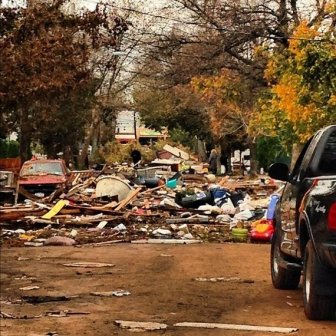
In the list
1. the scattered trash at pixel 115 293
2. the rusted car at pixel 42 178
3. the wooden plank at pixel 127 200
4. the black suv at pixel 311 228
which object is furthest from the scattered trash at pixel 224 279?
the rusted car at pixel 42 178

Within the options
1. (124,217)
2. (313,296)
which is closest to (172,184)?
(124,217)

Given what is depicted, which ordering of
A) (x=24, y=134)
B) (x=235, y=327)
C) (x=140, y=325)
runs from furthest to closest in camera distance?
1. (x=24, y=134)
2. (x=140, y=325)
3. (x=235, y=327)

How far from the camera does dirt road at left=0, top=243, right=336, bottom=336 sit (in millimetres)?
8820

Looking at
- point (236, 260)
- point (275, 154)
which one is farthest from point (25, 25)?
point (275, 154)

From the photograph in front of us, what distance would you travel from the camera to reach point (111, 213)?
2372cm

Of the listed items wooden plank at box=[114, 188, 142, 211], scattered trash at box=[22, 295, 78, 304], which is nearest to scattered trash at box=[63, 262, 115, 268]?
scattered trash at box=[22, 295, 78, 304]

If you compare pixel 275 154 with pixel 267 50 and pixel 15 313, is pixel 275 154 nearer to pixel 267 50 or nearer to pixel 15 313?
Answer: pixel 267 50

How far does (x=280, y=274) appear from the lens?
36.3 ft

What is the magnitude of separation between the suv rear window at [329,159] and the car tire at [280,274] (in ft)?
4.96

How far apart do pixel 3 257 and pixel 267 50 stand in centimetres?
1328

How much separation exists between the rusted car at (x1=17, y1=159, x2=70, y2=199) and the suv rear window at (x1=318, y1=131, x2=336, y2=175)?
19.4 m

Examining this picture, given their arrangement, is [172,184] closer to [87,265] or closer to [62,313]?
[87,265]

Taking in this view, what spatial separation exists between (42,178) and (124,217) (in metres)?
8.51

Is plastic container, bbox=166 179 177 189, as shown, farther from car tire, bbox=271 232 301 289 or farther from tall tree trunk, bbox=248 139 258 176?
car tire, bbox=271 232 301 289
